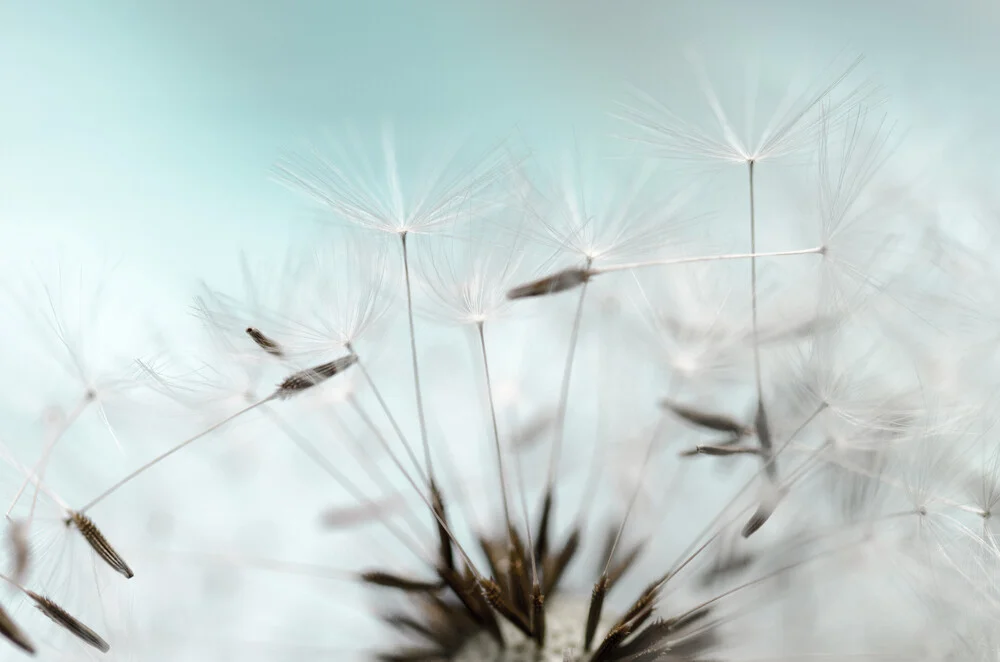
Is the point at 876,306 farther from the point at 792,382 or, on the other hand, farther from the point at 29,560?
the point at 29,560

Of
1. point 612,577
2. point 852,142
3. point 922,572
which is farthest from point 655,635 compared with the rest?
point 852,142

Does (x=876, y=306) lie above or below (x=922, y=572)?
above

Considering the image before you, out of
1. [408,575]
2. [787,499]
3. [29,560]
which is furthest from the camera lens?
[787,499]

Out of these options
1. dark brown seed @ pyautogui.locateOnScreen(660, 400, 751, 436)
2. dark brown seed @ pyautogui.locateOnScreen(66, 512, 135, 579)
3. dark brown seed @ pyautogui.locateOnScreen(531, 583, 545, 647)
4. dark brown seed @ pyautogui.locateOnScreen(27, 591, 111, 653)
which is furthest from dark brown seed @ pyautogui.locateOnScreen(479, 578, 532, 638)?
dark brown seed @ pyautogui.locateOnScreen(27, 591, 111, 653)

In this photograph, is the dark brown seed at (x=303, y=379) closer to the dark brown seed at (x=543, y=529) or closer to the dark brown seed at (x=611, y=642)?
the dark brown seed at (x=543, y=529)

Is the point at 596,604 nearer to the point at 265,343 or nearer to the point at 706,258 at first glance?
the point at 706,258

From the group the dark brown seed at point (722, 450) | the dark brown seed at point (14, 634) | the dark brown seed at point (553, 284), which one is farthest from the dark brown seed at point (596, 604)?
the dark brown seed at point (14, 634)
